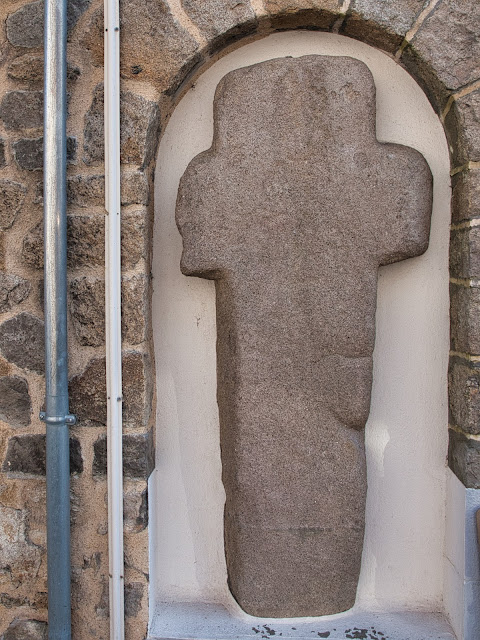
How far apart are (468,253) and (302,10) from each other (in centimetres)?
93

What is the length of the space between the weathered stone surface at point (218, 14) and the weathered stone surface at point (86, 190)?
0.58 m

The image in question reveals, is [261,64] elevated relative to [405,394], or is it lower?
elevated

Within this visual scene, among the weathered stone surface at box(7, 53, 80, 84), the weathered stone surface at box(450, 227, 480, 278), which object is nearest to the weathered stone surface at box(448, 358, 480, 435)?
the weathered stone surface at box(450, 227, 480, 278)

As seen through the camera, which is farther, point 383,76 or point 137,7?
point 383,76

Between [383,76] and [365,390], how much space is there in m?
1.06

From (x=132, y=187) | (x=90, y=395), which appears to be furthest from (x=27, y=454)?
(x=132, y=187)

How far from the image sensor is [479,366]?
1.69m

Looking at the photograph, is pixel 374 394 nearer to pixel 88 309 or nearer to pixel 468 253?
pixel 468 253

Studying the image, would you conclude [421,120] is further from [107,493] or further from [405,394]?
[107,493]

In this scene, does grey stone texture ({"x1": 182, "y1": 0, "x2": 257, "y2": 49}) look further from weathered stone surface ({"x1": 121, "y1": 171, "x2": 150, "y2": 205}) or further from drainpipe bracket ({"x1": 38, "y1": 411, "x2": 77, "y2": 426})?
drainpipe bracket ({"x1": 38, "y1": 411, "x2": 77, "y2": 426})

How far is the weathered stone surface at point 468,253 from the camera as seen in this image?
1.68 m

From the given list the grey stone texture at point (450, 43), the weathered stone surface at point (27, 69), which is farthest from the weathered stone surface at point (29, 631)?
the grey stone texture at point (450, 43)

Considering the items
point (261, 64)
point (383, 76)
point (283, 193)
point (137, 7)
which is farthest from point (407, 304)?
point (137, 7)

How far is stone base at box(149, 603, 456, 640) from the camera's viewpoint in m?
1.77
